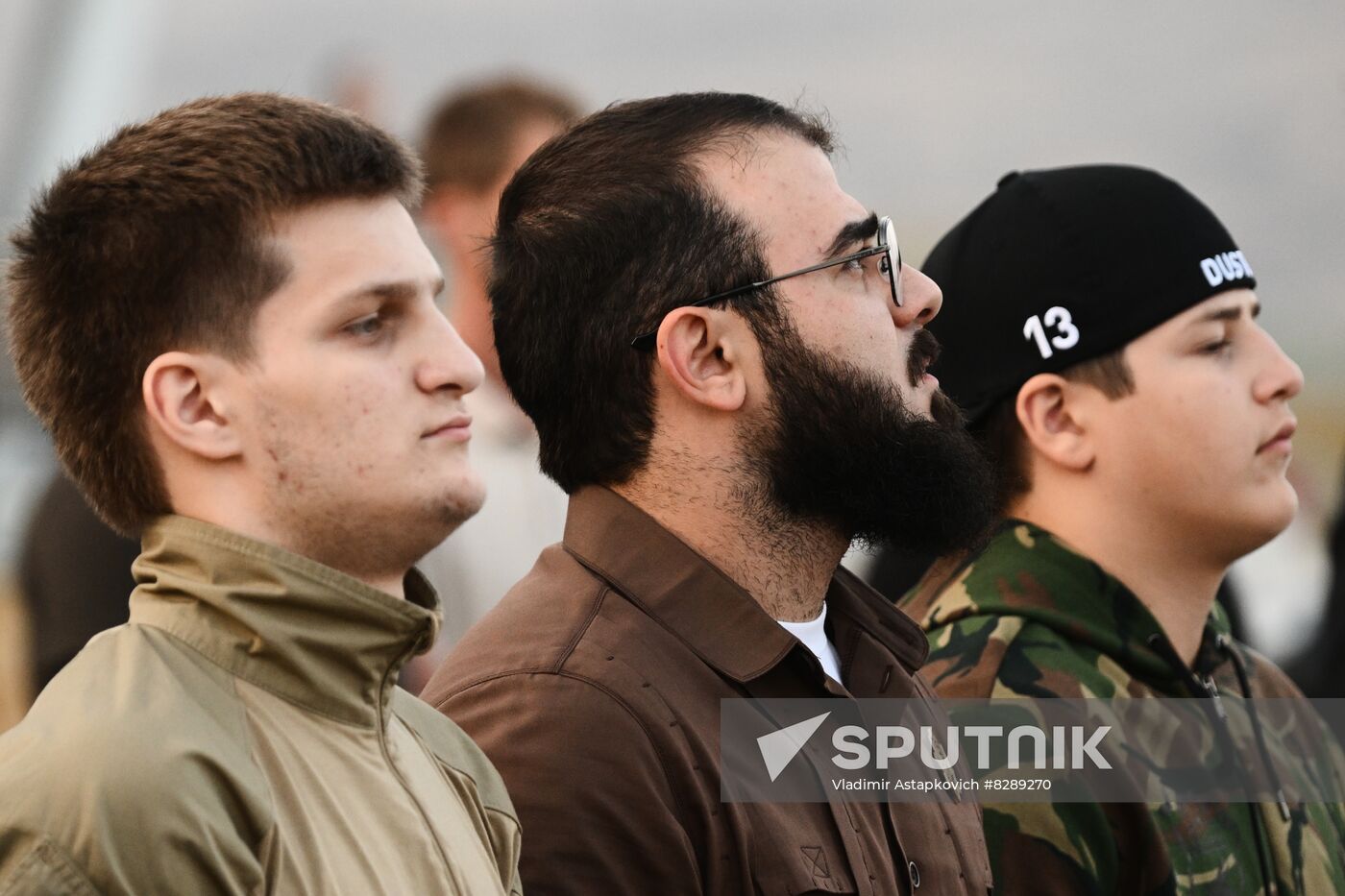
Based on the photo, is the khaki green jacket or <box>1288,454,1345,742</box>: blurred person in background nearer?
the khaki green jacket

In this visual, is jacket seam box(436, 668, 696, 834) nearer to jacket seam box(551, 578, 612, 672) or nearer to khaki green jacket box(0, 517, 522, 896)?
jacket seam box(551, 578, 612, 672)

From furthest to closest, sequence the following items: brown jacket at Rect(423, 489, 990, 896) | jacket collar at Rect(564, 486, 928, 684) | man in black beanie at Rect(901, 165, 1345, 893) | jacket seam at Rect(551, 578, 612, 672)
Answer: man in black beanie at Rect(901, 165, 1345, 893)
jacket collar at Rect(564, 486, 928, 684)
jacket seam at Rect(551, 578, 612, 672)
brown jacket at Rect(423, 489, 990, 896)

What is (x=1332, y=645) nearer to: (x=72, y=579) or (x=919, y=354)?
(x=919, y=354)

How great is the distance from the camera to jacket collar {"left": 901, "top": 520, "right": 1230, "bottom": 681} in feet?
11.2

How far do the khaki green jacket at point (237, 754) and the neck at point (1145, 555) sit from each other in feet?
5.56

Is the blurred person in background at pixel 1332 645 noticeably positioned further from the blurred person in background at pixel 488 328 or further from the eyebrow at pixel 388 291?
the eyebrow at pixel 388 291

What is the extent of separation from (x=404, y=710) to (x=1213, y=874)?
1649mm

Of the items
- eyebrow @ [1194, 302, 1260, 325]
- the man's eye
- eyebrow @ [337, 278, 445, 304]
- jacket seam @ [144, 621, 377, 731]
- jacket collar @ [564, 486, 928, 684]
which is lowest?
jacket seam @ [144, 621, 377, 731]

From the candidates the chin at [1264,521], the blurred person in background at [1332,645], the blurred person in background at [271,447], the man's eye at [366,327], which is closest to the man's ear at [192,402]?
the blurred person in background at [271,447]

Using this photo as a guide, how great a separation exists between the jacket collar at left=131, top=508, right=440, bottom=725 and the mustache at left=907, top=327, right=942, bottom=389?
3.88 ft

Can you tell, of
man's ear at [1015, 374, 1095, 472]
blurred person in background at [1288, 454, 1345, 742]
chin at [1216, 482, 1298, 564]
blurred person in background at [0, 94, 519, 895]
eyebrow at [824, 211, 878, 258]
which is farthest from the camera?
blurred person in background at [1288, 454, 1345, 742]

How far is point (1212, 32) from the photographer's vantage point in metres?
8.80

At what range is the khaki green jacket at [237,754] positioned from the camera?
1.70 meters

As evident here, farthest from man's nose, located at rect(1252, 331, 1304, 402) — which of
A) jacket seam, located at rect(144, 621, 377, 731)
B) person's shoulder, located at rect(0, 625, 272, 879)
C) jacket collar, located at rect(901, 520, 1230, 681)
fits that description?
person's shoulder, located at rect(0, 625, 272, 879)
